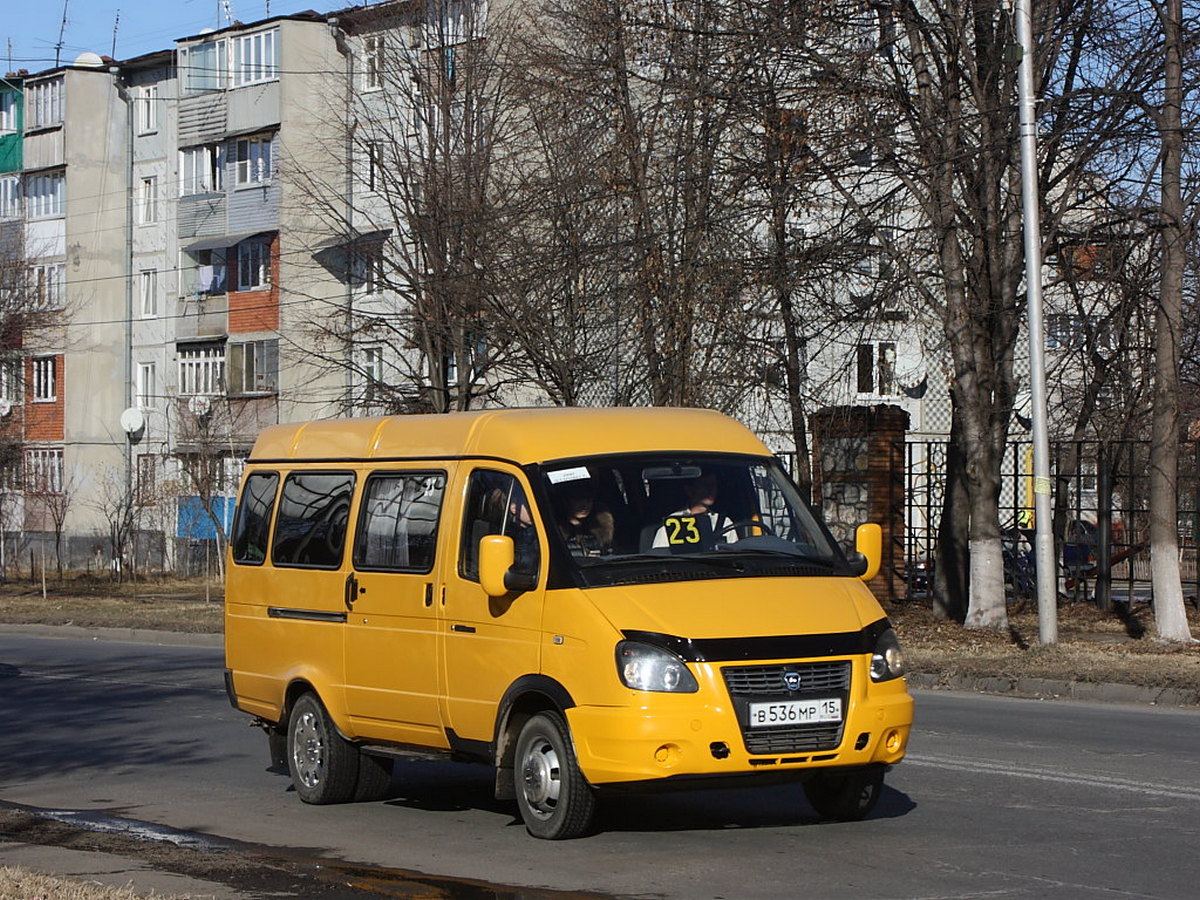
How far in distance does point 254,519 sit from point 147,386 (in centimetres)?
5097

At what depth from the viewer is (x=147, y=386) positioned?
60.7 metres

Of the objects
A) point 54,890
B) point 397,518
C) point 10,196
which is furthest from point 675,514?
point 10,196

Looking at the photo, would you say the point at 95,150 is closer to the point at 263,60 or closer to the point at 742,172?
the point at 263,60

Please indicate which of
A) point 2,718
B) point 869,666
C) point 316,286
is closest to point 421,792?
point 869,666

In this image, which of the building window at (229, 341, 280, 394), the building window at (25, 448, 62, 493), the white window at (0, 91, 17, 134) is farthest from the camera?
the white window at (0, 91, 17, 134)

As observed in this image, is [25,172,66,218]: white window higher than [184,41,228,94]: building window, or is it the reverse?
[184,41,228,94]: building window

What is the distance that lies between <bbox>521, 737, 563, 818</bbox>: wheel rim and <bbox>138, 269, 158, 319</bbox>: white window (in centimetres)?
5336

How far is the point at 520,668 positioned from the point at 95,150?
184 ft

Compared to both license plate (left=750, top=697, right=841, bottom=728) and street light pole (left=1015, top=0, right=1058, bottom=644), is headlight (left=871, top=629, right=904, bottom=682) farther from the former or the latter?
street light pole (left=1015, top=0, right=1058, bottom=644)

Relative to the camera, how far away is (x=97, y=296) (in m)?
60.9

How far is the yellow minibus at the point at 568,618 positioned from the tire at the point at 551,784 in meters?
0.01

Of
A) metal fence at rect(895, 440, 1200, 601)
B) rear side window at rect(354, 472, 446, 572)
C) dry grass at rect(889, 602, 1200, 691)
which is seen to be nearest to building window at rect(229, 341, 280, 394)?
metal fence at rect(895, 440, 1200, 601)

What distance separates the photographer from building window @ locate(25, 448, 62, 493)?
6047 centimetres

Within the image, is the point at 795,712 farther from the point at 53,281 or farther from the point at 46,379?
the point at 46,379
